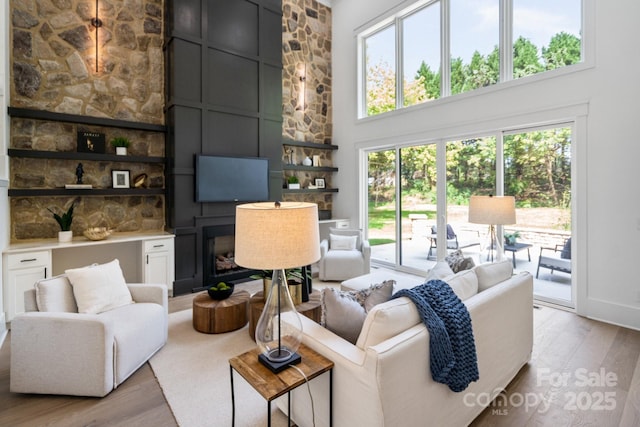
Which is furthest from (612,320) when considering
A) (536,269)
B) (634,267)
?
(536,269)

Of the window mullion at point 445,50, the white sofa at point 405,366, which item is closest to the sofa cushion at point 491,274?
the white sofa at point 405,366

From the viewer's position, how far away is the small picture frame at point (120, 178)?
428 centimetres

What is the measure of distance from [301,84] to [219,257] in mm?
3737

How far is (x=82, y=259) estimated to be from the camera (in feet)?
13.4

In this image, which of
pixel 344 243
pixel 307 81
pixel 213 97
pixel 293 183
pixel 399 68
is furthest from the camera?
pixel 307 81

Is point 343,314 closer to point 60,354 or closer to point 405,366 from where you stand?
point 405,366

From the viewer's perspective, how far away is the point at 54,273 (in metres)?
3.89

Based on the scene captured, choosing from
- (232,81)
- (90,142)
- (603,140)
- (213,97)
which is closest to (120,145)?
(90,142)

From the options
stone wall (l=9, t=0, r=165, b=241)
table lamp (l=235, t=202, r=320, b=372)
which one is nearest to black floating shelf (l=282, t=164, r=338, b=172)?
stone wall (l=9, t=0, r=165, b=241)

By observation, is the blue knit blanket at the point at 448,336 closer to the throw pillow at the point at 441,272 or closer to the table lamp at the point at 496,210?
the throw pillow at the point at 441,272

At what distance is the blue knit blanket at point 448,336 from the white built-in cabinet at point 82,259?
138 inches

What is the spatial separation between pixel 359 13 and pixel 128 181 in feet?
16.9

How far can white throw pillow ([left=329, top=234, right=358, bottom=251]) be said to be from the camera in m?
5.20

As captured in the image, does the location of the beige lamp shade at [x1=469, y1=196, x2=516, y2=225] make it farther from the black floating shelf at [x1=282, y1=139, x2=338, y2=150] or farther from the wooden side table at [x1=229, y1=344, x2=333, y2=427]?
the black floating shelf at [x1=282, y1=139, x2=338, y2=150]
